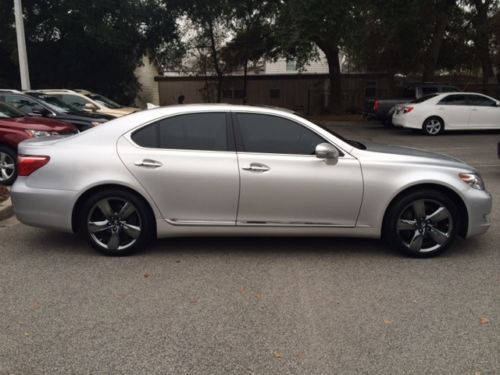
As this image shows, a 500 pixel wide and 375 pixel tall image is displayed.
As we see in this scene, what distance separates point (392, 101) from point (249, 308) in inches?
697

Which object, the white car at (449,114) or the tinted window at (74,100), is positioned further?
the white car at (449,114)

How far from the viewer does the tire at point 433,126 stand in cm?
1730

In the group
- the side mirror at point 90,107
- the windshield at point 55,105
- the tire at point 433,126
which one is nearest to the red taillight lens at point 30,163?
the windshield at point 55,105

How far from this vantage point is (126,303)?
4.11 meters

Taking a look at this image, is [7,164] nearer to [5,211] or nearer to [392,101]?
[5,211]

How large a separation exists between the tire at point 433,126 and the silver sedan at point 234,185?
502 inches

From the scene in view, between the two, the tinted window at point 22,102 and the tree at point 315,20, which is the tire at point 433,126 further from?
the tinted window at point 22,102

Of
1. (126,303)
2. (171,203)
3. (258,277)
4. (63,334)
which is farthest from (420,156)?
(63,334)

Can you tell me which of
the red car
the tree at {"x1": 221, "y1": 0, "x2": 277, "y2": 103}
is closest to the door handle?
the red car

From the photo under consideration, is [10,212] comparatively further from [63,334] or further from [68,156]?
[63,334]

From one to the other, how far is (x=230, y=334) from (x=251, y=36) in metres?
25.5

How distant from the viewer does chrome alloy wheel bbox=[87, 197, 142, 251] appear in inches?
201

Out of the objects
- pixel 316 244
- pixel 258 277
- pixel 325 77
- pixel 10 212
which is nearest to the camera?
pixel 258 277

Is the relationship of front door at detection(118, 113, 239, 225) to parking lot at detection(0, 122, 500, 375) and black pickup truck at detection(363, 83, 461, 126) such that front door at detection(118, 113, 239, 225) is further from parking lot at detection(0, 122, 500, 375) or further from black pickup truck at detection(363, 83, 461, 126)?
black pickup truck at detection(363, 83, 461, 126)
